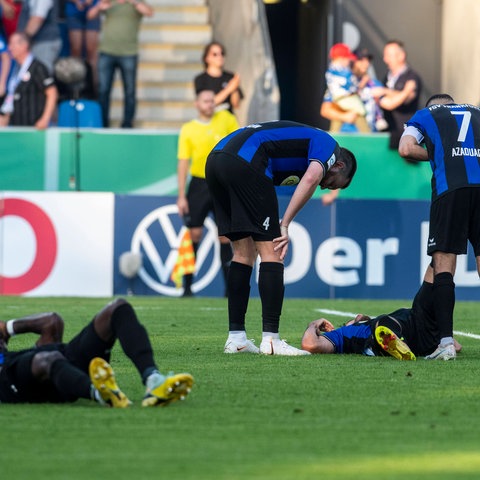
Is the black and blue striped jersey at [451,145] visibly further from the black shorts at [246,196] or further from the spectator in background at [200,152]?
the spectator in background at [200,152]

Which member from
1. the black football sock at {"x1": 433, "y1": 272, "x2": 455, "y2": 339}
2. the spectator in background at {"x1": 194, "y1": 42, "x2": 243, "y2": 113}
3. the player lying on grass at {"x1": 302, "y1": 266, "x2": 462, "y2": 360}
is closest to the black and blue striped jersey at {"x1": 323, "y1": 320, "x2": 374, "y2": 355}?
the player lying on grass at {"x1": 302, "y1": 266, "x2": 462, "y2": 360}

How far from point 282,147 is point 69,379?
317cm

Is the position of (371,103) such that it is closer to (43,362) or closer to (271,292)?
(271,292)

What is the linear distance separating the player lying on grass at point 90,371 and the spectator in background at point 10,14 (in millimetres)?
13841

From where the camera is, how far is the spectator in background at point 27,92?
1803cm

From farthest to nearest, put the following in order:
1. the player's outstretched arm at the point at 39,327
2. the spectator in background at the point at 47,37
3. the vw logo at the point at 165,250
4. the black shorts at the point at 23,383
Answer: the spectator in background at the point at 47,37 → the vw logo at the point at 165,250 → the player's outstretched arm at the point at 39,327 → the black shorts at the point at 23,383

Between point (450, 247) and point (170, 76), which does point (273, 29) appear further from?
point (450, 247)

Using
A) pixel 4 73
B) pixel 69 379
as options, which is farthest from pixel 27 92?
pixel 69 379

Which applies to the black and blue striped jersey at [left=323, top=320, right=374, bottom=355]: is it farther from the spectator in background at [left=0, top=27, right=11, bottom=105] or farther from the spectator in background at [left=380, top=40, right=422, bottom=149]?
the spectator in background at [left=0, top=27, right=11, bottom=105]

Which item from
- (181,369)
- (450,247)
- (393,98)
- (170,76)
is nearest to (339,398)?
(181,369)

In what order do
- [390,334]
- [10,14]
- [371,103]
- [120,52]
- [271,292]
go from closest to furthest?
[390,334] < [271,292] < [120,52] < [371,103] < [10,14]

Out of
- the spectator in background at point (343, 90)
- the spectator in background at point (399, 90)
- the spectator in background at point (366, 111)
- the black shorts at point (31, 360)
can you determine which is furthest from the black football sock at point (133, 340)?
the spectator in background at point (366, 111)

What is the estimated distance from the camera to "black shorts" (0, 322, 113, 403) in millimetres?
6371

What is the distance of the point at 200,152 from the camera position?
640 inches
